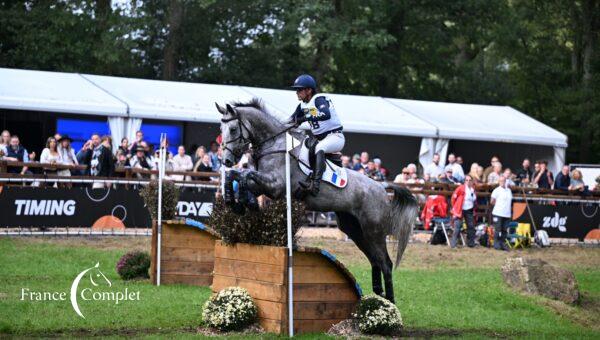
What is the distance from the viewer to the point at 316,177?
37.6ft

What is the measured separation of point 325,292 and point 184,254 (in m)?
4.37

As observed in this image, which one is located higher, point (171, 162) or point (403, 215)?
point (171, 162)

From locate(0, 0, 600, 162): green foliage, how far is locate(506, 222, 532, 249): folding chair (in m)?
14.3

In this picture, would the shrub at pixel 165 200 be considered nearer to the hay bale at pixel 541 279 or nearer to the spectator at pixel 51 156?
the hay bale at pixel 541 279

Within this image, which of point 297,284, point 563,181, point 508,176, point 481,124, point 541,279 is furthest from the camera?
point 481,124

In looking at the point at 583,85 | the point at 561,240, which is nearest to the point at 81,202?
the point at 561,240

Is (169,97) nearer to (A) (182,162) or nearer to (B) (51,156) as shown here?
(A) (182,162)

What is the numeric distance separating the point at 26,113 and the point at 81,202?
6.32 m

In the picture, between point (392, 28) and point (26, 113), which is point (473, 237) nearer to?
point (26, 113)

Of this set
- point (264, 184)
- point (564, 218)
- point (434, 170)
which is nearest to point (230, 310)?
point (264, 184)

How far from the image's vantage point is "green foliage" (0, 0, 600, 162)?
35.0 m

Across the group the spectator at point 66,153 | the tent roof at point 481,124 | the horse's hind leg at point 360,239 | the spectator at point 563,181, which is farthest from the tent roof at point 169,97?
the horse's hind leg at point 360,239

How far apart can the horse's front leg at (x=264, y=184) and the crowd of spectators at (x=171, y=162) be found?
21.8 ft

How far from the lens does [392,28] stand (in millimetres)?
40812
